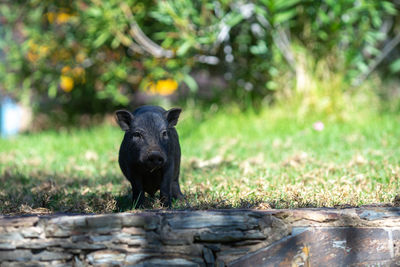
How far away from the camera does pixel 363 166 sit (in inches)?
193

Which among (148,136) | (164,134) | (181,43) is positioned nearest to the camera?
(148,136)

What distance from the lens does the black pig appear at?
3230 mm

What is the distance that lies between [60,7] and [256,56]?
3942mm

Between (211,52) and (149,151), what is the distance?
5.43 m

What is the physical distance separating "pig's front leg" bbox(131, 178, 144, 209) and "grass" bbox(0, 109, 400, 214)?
0.29 ft

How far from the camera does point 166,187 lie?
3.47 m

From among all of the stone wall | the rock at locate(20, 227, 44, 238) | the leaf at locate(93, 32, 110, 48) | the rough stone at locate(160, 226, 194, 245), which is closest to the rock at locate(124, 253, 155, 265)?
the stone wall

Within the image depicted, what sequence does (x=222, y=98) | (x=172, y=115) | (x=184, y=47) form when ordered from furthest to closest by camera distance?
(x=222, y=98) → (x=184, y=47) → (x=172, y=115)

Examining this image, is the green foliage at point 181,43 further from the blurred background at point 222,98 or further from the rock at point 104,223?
the rock at point 104,223

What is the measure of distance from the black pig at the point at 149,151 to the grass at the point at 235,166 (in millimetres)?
141

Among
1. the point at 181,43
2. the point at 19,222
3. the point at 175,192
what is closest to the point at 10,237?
the point at 19,222

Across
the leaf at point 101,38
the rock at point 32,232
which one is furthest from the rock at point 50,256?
the leaf at point 101,38

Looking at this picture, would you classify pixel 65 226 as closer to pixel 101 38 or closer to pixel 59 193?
pixel 59 193

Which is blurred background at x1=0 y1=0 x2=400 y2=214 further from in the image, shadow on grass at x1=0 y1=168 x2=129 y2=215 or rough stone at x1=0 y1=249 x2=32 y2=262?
rough stone at x1=0 y1=249 x2=32 y2=262
